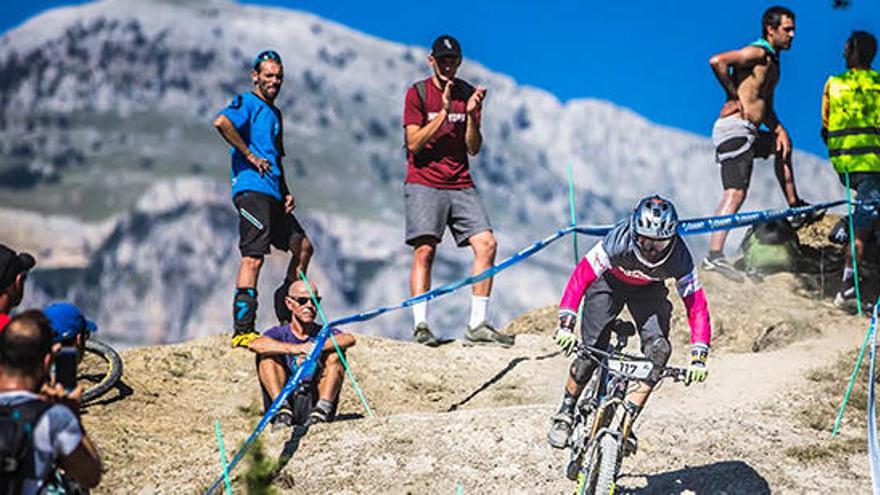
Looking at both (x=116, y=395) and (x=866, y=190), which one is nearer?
(x=116, y=395)

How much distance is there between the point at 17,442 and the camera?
208 inches

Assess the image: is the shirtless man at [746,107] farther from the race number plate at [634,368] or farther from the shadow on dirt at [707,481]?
the race number plate at [634,368]

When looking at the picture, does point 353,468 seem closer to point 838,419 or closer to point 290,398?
point 290,398

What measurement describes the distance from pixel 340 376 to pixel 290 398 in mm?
437

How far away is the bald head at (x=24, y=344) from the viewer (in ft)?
17.7

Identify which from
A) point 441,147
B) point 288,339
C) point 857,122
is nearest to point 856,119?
point 857,122

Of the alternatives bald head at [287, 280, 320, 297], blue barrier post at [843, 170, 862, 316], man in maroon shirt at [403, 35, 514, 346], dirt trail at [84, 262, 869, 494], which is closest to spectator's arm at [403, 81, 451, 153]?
man in maroon shirt at [403, 35, 514, 346]

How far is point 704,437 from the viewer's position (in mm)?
9547

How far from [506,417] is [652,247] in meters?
2.17

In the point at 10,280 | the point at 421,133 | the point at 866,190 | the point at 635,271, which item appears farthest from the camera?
the point at 866,190

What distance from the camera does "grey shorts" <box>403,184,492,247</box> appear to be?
11656mm

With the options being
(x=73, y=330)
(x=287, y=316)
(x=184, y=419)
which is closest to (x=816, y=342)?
(x=287, y=316)

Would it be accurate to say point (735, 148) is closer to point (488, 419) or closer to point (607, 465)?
point (488, 419)

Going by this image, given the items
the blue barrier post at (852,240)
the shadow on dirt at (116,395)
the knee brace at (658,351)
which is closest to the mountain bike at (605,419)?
the knee brace at (658,351)
